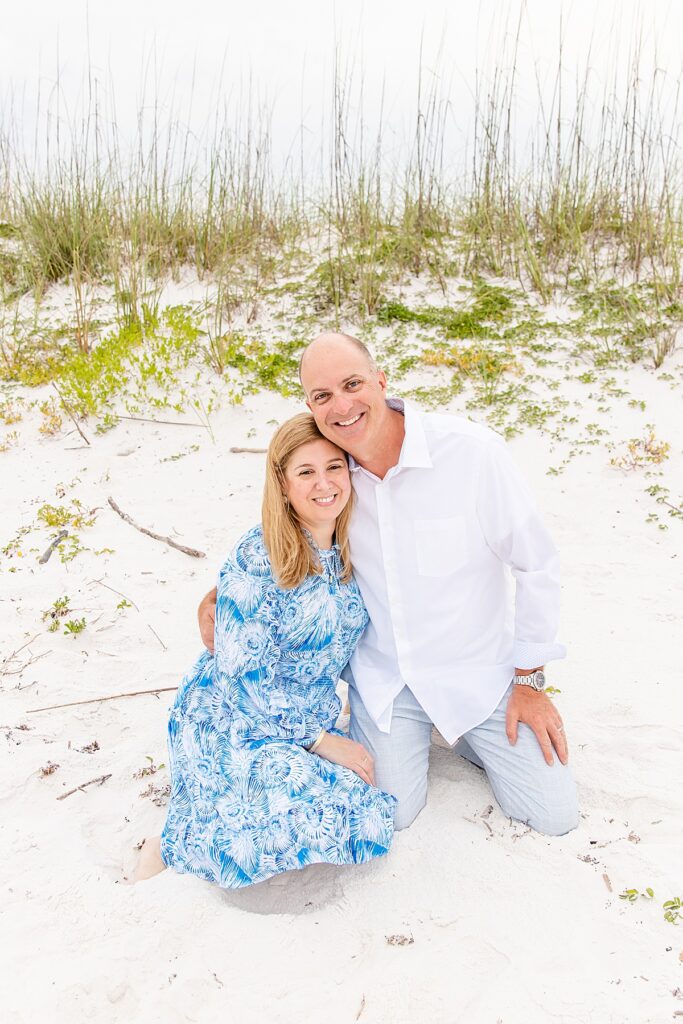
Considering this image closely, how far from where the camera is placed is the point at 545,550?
255cm

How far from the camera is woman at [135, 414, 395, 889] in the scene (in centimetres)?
238

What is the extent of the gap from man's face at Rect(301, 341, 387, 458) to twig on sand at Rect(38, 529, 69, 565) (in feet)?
7.41

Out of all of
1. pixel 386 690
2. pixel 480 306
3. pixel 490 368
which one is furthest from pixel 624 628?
pixel 480 306

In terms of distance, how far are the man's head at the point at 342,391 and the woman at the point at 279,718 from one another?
55 millimetres

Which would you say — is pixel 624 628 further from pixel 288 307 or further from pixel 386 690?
pixel 288 307

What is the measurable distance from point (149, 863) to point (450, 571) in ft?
4.11

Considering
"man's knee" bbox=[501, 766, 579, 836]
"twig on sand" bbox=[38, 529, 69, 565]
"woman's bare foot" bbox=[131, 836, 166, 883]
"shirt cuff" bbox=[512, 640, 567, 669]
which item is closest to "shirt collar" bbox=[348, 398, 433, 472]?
"shirt cuff" bbox=[512, 640, 567, 669]

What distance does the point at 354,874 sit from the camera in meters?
2.43

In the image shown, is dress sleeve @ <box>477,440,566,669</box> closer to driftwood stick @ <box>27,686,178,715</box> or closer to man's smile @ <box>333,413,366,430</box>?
man's smile @ <box>333,413,366,430</box>

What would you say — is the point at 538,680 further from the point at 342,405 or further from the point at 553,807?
the point at 342,405

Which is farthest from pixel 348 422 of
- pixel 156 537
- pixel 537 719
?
pixel 156 537

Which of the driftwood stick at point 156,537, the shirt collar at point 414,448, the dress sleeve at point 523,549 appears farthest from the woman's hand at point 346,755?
the driftwood stick at point 156,537

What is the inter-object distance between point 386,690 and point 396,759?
0.22 m

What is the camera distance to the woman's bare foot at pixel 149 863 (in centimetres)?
243
